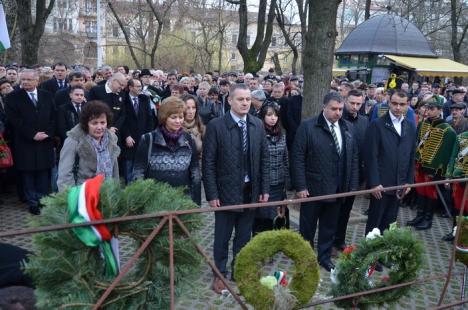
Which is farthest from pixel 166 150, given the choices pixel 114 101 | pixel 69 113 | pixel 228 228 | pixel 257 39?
pixel 257 39

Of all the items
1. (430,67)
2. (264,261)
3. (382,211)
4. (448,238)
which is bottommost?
(448,238)

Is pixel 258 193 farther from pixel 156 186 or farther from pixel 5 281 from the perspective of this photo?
pixel 5 281

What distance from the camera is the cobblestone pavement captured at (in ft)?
15.2

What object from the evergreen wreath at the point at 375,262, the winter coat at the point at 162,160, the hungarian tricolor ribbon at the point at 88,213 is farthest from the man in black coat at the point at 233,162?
the hungarian tricolor ribbon at the point at 88,213

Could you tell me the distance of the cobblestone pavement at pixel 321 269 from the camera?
4.63m

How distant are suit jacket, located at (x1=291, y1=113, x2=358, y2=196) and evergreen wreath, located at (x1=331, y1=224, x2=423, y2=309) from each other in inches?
58.3

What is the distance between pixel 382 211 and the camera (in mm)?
5598

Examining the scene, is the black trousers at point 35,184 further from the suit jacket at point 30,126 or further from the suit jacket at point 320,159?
the suit jacket at point 320,159

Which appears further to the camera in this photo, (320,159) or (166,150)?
(320,159)

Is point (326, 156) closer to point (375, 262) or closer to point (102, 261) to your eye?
point (375, 262)

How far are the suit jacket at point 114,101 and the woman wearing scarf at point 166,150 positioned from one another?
327 centimetres

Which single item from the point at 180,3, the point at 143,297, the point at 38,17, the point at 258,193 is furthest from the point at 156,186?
the point at 180,3

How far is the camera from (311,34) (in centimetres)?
721

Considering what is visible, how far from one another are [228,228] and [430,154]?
12.5ft
